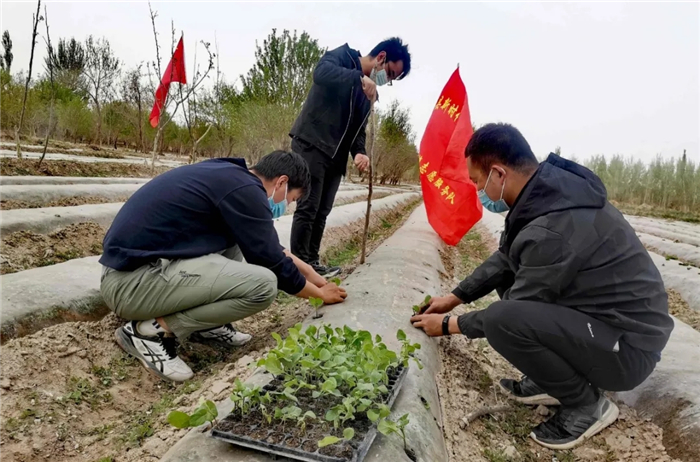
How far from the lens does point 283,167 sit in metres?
2.66

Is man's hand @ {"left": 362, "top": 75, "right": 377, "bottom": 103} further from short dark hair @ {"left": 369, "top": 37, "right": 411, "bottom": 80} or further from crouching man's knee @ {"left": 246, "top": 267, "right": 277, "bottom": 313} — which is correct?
crouching man's knee @ {"left": 246, "top": 267, "right": 277, "bottom": 313}

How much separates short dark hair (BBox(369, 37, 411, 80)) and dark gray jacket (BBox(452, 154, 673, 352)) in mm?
2106

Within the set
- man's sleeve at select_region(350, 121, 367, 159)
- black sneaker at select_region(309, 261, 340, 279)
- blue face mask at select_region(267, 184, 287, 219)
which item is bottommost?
black sneaker at select_region(309, 261, 340, 279)

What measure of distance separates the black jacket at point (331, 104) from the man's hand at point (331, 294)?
4.32 ft

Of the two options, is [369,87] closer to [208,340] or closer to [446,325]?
[446,325]

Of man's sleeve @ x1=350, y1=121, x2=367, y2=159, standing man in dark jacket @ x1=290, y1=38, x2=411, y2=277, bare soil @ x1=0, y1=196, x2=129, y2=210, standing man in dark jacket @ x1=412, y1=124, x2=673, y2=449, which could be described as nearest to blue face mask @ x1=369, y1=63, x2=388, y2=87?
standing man in dark jacket @ x1=290, y1=38, x2=411, y2=277

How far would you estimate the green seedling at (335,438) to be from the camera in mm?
1283

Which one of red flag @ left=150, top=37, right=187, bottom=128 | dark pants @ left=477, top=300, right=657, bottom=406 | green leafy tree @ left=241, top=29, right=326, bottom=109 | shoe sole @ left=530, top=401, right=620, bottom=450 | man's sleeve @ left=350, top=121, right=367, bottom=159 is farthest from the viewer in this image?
green leafy tree @ left=241, top=29, right=326, bottom=109

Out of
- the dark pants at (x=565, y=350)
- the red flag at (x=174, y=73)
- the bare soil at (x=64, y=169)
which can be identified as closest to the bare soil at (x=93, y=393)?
the dark pants at (x=565, y=350)

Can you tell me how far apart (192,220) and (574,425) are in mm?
2049

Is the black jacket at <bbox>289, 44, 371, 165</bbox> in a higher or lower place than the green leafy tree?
lower

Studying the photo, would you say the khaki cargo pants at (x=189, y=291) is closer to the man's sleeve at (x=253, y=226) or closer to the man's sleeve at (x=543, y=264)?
the man's sleeve at (x=253, y=226)

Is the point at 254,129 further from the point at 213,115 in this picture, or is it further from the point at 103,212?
the point at 103,212

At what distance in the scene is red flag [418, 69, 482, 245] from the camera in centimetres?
509
